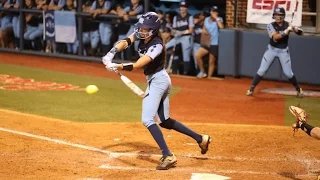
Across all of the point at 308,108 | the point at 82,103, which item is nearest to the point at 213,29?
the point at 308,108

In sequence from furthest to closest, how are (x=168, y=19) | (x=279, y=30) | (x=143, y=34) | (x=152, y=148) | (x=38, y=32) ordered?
(x=38, y=32), (x=168, y=19), (x=279, y=30), (x=152, y=148), (x=143, y=34)

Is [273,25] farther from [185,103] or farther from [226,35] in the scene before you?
[226,35]

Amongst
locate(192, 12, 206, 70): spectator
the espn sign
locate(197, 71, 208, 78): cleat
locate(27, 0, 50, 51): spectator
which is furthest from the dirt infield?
locate(27, 0, 50, 51): spectator

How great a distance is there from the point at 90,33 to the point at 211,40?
4.64 m

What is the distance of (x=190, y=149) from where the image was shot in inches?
374

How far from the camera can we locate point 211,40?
57.1 ft

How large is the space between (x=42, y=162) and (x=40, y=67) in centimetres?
1086

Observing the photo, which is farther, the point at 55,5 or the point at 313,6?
the point at 55,5

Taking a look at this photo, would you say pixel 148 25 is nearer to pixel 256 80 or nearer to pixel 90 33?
pixel 256 80

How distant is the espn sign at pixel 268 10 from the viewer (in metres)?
16.3

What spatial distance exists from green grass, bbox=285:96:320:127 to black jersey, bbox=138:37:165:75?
4.00 meters

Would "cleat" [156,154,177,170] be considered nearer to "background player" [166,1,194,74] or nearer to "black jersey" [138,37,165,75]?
"black jersey" [138,37,165,75]

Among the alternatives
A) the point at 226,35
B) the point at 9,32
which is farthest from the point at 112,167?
the point at 9,32

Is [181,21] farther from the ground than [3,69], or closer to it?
farther from the ground
